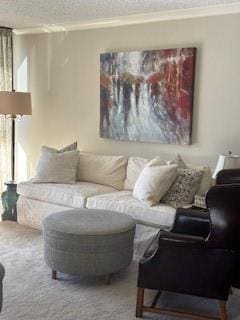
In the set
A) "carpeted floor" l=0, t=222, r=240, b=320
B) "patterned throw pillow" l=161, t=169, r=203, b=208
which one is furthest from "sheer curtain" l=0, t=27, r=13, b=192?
"patterned throw pillow" l=161, t=169, r=203, b=208

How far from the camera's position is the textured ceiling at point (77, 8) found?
13.4 feet

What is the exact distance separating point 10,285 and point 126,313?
3.14 ft

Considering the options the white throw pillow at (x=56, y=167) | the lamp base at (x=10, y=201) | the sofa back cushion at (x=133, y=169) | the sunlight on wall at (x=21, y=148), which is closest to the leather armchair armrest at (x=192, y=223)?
the sofa back cushion at (x=133, y=169)

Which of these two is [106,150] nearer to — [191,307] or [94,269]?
[94,269]

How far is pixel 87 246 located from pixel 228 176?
4.13 ft

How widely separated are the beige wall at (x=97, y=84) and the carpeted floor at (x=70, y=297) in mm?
1530

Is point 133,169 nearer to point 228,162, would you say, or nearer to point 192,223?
point 228,162

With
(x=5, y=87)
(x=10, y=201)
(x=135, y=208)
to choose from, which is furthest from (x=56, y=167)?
(x=5, y=87)

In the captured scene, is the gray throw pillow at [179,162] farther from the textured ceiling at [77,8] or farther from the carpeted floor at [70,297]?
the textured ceiling at [77,8]

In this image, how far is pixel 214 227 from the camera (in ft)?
8.74

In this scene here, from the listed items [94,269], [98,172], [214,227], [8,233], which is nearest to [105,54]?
[98,172]

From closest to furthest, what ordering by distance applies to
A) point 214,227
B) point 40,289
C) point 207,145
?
point 214,227
point 40,289
point 207,145

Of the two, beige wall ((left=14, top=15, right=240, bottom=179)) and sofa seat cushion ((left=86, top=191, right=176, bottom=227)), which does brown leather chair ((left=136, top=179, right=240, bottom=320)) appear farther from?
beige wall ((left=14, top=15, right=240, bottom=179))

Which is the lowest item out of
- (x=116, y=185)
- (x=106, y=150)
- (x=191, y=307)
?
(x=191, y=307)
